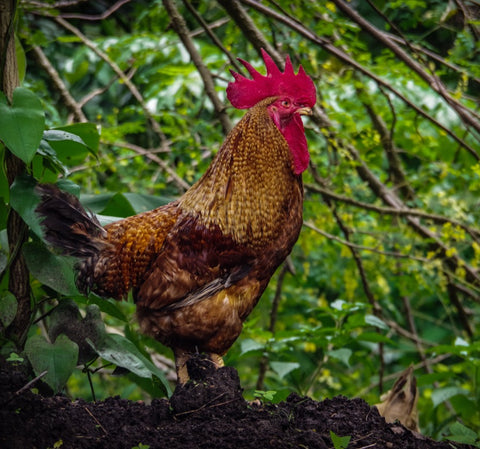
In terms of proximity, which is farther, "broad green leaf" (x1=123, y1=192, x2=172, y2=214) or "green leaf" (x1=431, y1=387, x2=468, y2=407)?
"green leaf" (x1=431, y1=387, x2=468, y2=407)

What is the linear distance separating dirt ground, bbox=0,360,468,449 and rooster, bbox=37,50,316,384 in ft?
0.64

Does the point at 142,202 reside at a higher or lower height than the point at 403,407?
higher

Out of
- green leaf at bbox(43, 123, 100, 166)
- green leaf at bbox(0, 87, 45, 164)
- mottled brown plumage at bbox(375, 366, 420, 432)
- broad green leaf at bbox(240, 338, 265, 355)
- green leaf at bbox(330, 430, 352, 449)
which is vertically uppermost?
green leaf at bbox(0, 87, 45, 164)

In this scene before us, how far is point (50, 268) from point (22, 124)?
0.49 meters

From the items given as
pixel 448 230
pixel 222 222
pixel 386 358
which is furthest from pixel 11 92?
pixel 386 358

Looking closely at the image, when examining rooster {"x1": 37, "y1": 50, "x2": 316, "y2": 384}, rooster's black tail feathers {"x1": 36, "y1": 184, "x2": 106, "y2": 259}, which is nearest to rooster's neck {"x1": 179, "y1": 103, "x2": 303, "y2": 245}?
rooster {"x1": 37, "y1": 50, "x2": 316, "y2": 384}

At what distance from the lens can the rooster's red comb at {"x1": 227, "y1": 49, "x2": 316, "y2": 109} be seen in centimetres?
252

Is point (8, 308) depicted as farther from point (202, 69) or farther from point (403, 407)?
point (202, 69)

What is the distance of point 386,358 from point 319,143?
10.4 ft

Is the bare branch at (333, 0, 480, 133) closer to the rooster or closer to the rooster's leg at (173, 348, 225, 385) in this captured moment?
the rooster

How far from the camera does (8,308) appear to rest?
7.00 feet

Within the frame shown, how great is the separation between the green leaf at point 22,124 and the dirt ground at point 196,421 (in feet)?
2.15

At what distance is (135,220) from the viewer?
2416 millimetres

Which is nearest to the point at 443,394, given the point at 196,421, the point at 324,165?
the point at 196,421
